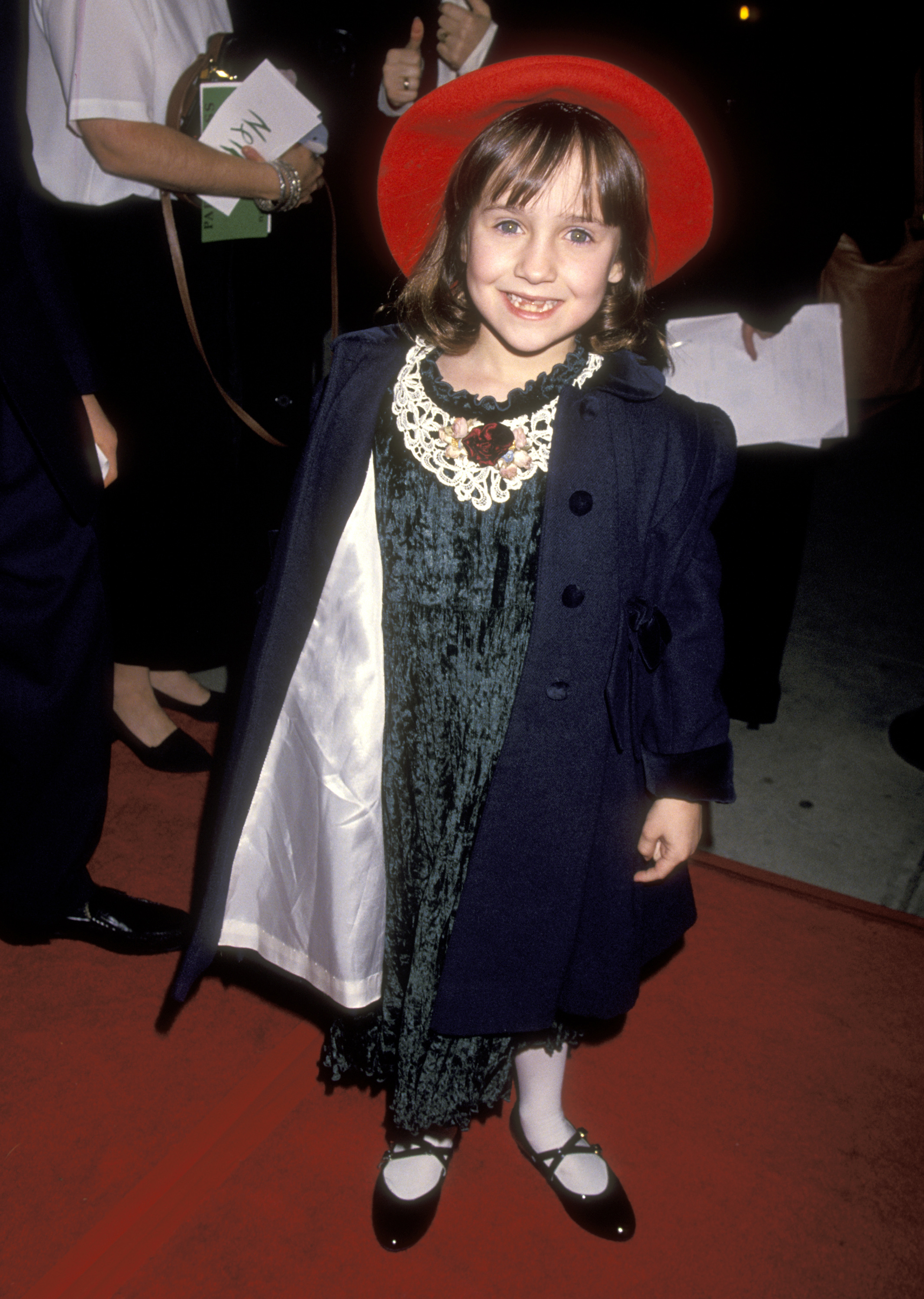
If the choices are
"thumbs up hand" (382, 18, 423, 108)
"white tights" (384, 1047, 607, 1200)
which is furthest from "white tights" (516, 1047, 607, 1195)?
"thumbs up hand" (382, 18, 423, 108)

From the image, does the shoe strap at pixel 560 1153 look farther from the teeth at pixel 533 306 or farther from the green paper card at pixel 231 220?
the green paper card at pixel 231 220

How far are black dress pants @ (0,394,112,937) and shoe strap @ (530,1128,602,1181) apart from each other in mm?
1097

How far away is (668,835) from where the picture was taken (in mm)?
1288

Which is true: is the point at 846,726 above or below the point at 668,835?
below

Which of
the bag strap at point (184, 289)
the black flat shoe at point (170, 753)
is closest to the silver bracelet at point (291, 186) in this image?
the bag strap at point (184, 289)

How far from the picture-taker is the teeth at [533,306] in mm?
1141

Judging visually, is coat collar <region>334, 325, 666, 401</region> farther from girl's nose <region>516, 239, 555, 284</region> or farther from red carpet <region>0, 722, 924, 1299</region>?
red carpet <region>0, 722, 924, 1299</region>

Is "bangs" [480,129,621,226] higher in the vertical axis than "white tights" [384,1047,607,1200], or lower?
higher

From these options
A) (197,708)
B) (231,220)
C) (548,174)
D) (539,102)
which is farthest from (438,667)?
(197,708)

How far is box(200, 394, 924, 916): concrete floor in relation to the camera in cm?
249

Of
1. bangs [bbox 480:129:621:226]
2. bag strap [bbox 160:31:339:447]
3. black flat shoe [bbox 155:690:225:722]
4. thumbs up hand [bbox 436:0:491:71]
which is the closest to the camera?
bangs [bbox 480:129:621:226]

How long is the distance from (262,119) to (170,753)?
5.39ft

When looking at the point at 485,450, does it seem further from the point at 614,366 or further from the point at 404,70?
the point at 404,70

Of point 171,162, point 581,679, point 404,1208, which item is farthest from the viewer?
point 171,162
